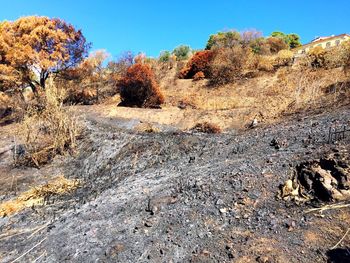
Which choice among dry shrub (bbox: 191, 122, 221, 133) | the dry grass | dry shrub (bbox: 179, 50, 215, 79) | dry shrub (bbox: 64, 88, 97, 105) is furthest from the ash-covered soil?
dry shrub (bbox: 179, 50, 215, 79)

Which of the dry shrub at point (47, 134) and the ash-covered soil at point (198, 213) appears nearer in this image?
A: the ash-covered soil at point (198, 213)

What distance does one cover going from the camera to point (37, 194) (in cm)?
692

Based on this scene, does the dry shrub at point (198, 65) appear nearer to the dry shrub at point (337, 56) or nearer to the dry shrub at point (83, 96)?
the dry shrub at point (83, 96)

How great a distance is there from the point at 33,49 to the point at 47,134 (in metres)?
7.62

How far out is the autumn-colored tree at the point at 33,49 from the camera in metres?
15.3

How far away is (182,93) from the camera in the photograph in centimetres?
1758

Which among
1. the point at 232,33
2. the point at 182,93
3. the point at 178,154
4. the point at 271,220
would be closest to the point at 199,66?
the point at 182,93

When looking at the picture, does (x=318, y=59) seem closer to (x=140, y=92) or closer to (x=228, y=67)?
(x=228, y=67)

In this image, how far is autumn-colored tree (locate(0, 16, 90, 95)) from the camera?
1528 cm

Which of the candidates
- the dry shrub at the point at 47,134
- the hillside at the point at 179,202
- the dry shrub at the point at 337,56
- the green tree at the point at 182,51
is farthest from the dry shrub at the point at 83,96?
the green tree at the point at 182,51

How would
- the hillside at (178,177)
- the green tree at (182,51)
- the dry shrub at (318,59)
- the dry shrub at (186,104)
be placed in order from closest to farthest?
the hillside at (178,177) → the dry shrub at (186,104) → the dry shrub at (318,59) → the green tree at (182,51)

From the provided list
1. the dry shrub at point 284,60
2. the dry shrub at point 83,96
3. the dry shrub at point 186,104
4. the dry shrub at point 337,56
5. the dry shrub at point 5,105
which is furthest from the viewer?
the dry shrub at point 284,60

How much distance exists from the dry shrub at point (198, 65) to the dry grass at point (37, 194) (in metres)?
13.4

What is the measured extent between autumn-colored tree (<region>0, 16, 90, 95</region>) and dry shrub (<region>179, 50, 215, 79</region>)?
6749 mm
